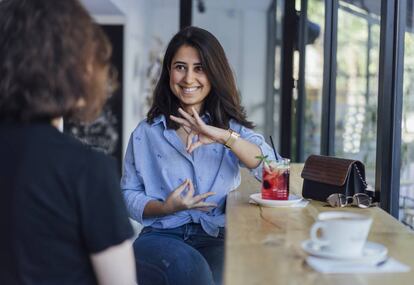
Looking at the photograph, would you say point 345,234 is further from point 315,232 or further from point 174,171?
point 174,171

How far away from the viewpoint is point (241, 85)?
8.12 m

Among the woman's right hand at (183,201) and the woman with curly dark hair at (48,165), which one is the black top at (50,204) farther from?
the woman's right hand at (183,201)

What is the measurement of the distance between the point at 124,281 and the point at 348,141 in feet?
7.85

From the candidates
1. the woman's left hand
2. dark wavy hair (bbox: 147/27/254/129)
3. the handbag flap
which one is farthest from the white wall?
the handbag flap

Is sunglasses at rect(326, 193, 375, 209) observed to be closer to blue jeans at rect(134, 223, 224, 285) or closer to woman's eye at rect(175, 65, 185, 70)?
blue jeans at rect(134, 223, 224, 285)

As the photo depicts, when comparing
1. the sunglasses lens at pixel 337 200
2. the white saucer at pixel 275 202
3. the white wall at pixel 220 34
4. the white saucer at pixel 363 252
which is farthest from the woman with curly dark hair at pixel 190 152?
the white wall at pixel 220 34

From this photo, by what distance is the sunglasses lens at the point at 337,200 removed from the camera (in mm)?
1670

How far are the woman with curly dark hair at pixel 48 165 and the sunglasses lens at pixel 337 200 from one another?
0.84 metres

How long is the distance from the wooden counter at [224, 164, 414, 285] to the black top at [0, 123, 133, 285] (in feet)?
0.78

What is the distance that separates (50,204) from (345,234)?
1.69 ft

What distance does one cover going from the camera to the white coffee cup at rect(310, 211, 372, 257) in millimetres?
1040

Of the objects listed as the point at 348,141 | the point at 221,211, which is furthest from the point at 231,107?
the point at 348,141

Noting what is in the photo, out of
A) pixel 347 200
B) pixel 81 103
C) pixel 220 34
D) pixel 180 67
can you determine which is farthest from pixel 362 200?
pixel 220 34

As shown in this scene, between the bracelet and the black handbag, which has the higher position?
the bracelet
